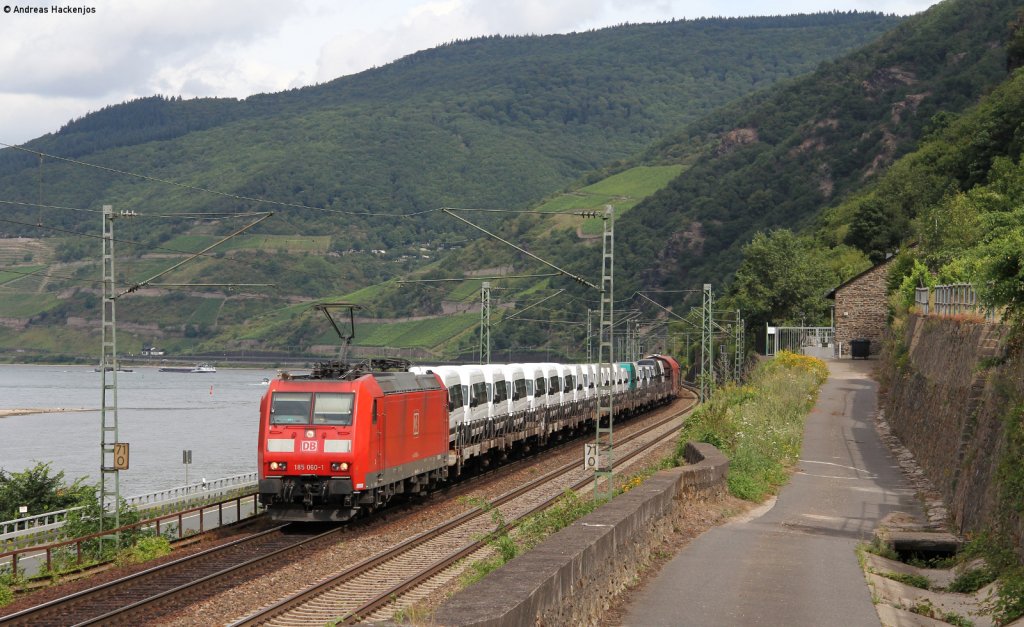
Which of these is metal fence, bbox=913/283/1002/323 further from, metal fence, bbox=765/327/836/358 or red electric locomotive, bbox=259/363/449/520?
metal fence, bbox=765/327/836/358

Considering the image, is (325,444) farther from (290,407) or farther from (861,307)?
(861,307)

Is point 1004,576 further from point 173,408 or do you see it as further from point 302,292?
point 302,292

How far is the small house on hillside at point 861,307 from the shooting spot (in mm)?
78562

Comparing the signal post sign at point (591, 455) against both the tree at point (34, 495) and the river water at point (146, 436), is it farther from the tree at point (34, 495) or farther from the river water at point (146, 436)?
the river water at point (146, 436)

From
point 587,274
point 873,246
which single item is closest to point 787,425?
point 873,246

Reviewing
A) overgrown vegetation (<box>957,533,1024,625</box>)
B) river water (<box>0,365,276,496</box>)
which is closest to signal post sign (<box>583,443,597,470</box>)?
overgrown vegetation (<box>957,533,1024,625</box>)

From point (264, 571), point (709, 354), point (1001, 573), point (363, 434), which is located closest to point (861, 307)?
point (709, 354)

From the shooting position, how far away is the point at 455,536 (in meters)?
23.6

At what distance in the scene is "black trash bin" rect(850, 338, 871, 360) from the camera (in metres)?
75.8

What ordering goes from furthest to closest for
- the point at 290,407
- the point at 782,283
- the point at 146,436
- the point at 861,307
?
the point at 146,436, the point at 782,283, the point at 861,307, the point at 290,407

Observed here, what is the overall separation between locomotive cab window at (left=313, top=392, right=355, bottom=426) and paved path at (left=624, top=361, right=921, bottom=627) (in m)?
8.19

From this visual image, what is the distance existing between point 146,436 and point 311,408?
9207cm

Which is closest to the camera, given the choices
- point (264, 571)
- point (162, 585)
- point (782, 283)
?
point (162, 585)

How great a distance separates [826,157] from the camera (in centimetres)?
18025
